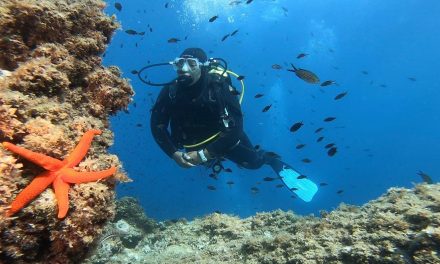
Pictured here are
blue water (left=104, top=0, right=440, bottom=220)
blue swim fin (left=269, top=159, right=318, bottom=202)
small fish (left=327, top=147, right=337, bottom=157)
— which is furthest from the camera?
blue water (left=104, top=0, right=440, bottom=220)

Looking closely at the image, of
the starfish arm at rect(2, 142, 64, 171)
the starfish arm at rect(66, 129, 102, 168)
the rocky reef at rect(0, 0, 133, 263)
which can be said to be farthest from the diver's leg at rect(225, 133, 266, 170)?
the starfish arm at rect(2, 142, 64, 171)

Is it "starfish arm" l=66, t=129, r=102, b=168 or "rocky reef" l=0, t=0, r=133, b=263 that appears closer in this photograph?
"rocky reef" l=0, t=0, r=133, b=263

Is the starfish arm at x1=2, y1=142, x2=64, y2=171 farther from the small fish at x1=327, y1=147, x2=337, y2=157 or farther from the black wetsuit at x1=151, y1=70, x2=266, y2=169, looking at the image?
the small fish at x1=327, y1=147, x2=337, y2=157

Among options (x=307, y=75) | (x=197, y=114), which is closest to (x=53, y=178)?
(x=307, y=75)

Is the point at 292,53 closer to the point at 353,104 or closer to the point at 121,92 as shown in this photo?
the point at 353,104

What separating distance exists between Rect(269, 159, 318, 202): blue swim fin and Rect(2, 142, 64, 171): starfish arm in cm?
953

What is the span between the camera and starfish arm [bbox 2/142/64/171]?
213cm

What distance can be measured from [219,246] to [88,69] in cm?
394

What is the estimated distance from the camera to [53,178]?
89.8 inches

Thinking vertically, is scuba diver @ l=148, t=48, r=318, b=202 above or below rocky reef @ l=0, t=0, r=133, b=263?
above

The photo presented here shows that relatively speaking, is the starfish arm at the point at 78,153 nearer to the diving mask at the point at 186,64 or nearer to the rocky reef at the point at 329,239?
the rocky reef at the point at 329,239

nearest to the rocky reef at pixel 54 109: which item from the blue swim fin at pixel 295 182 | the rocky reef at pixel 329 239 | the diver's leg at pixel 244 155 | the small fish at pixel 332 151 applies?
the rocky reef at pixel 329 239

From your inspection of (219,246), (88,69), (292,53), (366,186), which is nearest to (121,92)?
(88,69)

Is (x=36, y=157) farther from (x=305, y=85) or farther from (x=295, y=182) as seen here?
(x=305, y=85)
